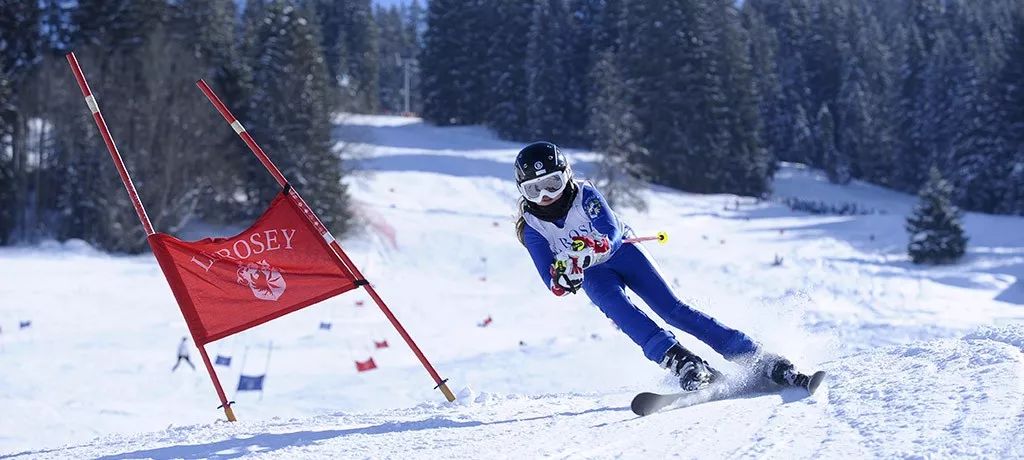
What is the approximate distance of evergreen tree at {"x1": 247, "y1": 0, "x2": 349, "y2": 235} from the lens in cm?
3800

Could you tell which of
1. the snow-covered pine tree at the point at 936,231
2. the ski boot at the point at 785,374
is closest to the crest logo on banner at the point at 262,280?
the ski boot at the point at 785,374

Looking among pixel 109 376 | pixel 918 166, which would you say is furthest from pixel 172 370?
pixel 918 166

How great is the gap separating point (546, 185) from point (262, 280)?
7.21ft

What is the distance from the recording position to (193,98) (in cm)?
3744

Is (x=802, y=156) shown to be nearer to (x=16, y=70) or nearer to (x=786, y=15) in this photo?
(x=786, y=15)

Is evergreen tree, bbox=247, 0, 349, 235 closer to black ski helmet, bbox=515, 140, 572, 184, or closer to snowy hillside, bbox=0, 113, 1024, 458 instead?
snowy hillside, bbox=0, 113, 1024, 458

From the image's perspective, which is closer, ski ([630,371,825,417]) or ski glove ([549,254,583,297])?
ski ([630,371,825,417])

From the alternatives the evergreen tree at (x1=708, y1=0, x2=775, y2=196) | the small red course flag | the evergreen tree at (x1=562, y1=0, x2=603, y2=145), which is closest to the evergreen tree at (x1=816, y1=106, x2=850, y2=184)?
the evergreen tree at (x1=708, y1=0, x2=775, y2=196)

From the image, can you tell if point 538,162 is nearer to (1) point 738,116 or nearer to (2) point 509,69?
(1) point 738,116

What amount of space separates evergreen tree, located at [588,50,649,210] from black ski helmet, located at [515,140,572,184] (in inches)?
1538

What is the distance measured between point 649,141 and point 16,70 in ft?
115

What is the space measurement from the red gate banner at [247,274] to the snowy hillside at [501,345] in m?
0.80

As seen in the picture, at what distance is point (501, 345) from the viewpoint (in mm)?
21016

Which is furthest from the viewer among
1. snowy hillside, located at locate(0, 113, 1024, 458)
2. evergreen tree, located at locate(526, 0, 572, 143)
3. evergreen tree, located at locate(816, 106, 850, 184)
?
evergreen tree, located at locate(816, 106, 850, 184)
